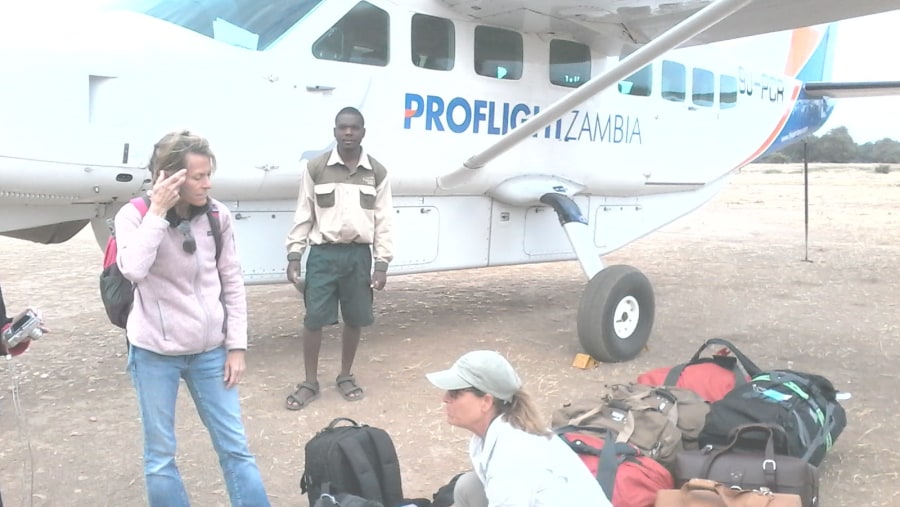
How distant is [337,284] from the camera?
191 inches

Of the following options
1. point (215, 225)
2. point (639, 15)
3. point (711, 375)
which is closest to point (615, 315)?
point (711, 375)

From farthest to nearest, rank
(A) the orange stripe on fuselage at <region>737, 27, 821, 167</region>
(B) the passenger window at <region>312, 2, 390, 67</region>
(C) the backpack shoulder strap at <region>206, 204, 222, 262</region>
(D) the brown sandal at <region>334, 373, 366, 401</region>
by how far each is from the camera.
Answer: (A) the orange stripe on fuselage at <region>737, 27, 821, 167</region> → (B) the passenger window at <region>312, 2, 390, 67</region> → (D) the brown sandal at <region>334, 373, 366, 401</region> → (C) the backpack shoulder strap at <region>206, 204, 222, 262</region>

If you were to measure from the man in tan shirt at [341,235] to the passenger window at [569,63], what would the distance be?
2.45m

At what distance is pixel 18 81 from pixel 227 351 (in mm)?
2138

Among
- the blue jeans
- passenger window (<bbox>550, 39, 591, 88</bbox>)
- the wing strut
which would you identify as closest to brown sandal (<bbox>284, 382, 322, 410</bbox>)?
the blue jeans

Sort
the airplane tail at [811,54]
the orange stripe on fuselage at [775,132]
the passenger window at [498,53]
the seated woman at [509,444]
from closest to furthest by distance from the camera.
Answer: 1. the seated woman at [509,444]
2. the passenger window at [498,53]
3. the orange stripe on fuselage at [775,132]
4. the airplane tail at [811,54]

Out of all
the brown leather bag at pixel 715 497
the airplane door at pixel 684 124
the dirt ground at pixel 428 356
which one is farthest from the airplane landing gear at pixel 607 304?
the brown leather bag at pixel 715 497

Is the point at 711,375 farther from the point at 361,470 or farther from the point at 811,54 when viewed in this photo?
the point at 811,54

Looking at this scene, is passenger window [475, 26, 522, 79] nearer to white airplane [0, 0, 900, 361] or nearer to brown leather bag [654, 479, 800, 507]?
white airplane [0, 0, 900, 361]

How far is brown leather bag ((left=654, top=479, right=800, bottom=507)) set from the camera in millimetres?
2959

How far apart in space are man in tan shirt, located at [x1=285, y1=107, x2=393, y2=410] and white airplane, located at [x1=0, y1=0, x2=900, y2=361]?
55cm

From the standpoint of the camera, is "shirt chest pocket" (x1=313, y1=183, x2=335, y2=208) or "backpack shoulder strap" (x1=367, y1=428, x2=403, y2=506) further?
"shirt chest pocket" (x1=313, y1=183, x2=335, y2=208)

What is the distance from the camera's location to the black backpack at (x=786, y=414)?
354 centimetres

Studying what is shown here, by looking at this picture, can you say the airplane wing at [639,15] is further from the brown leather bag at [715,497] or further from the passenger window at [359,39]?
the brown leather bag at [715,497]
